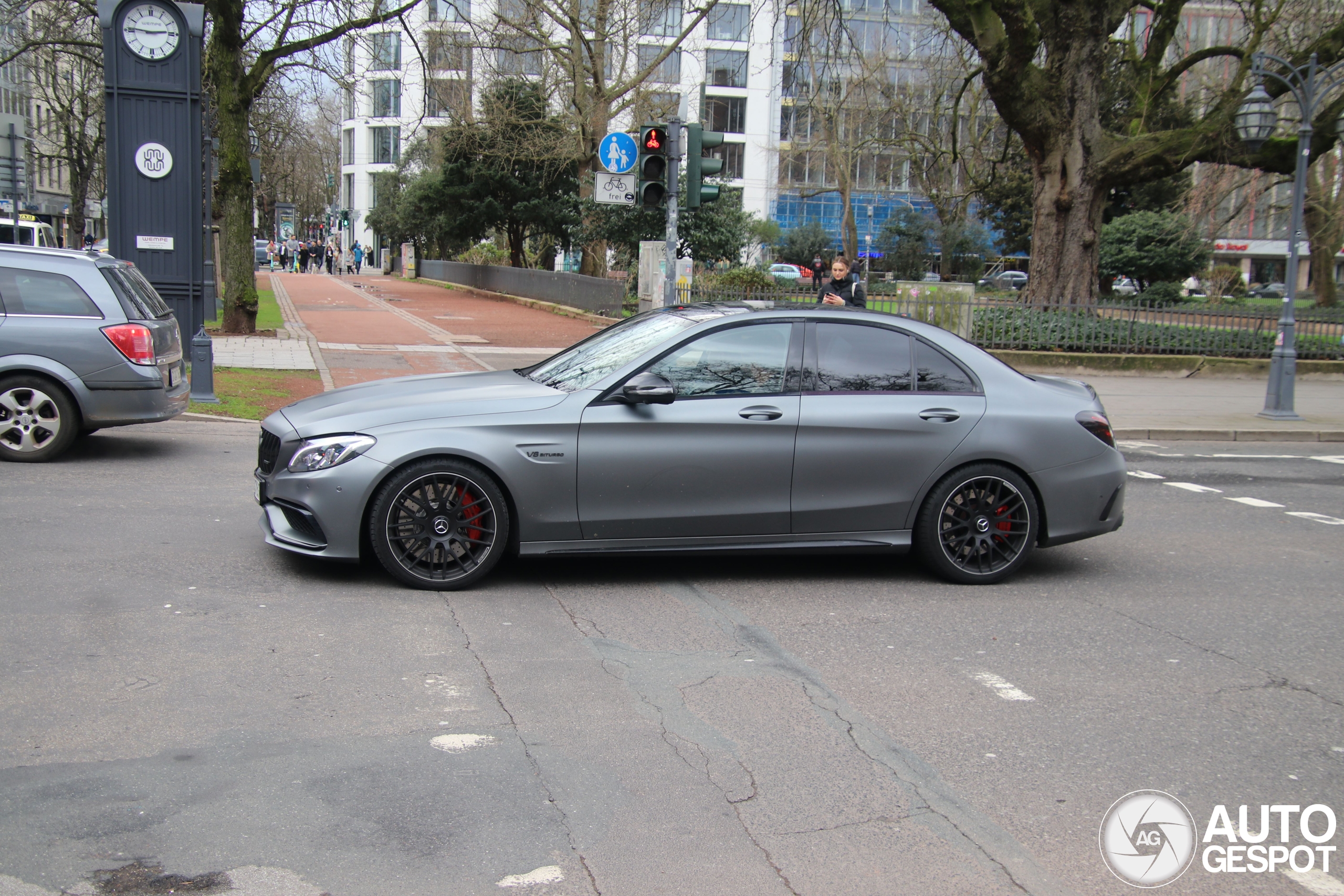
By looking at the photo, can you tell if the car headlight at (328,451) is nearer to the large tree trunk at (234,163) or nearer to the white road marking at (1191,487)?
the white road marking at (1191,487)

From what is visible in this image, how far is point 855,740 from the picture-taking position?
454 cm

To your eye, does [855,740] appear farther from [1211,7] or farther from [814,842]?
[1211,7]

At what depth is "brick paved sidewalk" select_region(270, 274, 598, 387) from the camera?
18484 mm

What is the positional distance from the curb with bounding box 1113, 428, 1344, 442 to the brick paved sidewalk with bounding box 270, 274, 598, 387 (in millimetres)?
8538

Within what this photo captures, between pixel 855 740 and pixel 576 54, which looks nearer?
pixel 855 740

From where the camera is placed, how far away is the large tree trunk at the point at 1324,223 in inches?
1293

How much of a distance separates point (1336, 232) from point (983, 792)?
112 ft

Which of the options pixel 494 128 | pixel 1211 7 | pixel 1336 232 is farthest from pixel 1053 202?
pixel 1211 7

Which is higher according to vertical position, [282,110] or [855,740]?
[282,110]

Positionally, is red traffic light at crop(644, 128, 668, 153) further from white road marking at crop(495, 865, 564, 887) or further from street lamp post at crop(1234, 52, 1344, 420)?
white road marking at crop(495, 865, 564, 887)

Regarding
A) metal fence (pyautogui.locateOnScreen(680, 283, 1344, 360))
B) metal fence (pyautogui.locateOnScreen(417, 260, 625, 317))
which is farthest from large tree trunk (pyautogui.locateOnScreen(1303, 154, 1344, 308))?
metal fence (pyautogui.locateOnScreen(417, 260, 625, 317))

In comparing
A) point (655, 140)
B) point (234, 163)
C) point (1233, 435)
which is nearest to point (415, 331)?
point (234, 163)

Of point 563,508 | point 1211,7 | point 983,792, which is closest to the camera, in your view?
point 983,792

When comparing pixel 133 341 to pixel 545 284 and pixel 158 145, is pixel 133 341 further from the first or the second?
pixel 545 284
